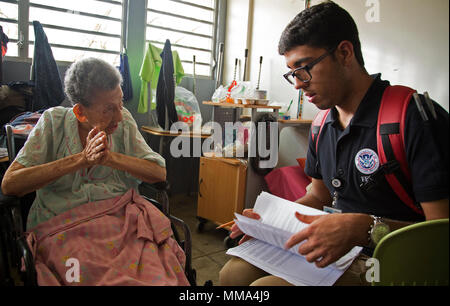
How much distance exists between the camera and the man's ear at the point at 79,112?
1.38 metres

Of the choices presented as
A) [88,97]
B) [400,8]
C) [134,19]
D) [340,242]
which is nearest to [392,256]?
[340,242]

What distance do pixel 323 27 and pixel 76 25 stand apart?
9.86 ft

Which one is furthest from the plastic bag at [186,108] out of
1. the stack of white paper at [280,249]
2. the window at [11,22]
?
the stack of white paper at [280,249]

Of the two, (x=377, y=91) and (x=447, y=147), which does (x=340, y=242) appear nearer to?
(x=447, y=147)

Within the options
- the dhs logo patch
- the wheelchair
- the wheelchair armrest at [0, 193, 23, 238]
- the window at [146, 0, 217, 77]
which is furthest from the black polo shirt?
the window at [146, 0, 217, 77]

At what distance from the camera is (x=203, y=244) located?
2760mm

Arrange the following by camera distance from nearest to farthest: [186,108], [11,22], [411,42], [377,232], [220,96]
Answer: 1. [377,232]
2. [411,42]
3. [11,22]
4. [220,96]
5. [186,108]

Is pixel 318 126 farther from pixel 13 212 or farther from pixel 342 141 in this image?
pixel 13 212

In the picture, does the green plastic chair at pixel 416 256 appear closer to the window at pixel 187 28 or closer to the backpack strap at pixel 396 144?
the backpack strap at pixel 396 144

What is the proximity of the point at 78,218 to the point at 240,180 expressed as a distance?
1.74 m

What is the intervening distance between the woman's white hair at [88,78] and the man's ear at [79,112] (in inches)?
1.5

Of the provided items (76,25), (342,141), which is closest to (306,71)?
(342,141)

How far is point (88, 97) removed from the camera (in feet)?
4.43

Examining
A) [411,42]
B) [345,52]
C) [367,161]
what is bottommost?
[367,161]
